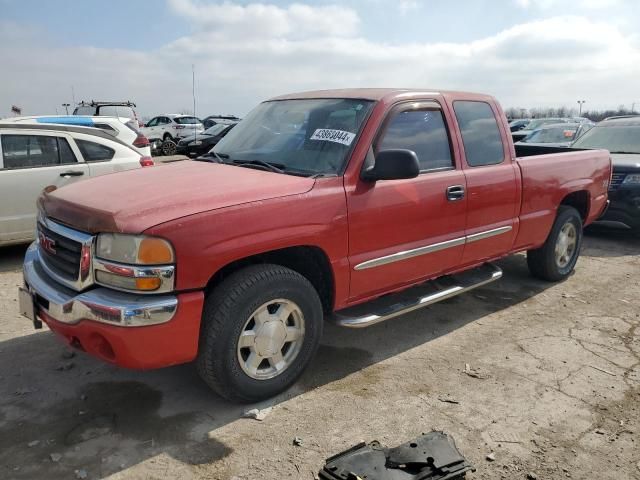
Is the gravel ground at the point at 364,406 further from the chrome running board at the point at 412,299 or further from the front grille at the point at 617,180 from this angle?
the front grille at the point at 617,180

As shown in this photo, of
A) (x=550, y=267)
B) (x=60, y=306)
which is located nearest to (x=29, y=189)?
(x=60, y=306)

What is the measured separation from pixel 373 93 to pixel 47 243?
2.43m

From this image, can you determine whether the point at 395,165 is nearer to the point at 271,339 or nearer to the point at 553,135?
the point at 271,339

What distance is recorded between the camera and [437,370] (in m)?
3.79

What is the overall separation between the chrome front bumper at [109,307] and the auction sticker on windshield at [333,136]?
157cm

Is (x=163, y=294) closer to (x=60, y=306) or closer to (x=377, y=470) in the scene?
(x=60, y=306)

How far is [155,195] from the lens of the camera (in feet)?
10.0

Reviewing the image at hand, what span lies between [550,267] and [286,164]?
3.33m

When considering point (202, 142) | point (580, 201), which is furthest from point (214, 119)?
point (580, 201)

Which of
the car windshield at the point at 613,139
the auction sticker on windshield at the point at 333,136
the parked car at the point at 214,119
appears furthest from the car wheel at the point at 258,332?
the parked car at the point at 214,119

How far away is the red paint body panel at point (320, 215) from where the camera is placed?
280cm

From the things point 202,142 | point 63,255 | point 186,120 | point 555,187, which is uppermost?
Result: point 186,120

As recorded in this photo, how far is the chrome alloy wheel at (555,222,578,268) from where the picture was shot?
5582 mm

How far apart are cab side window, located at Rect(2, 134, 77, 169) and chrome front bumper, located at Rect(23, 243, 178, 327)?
3883 mm
